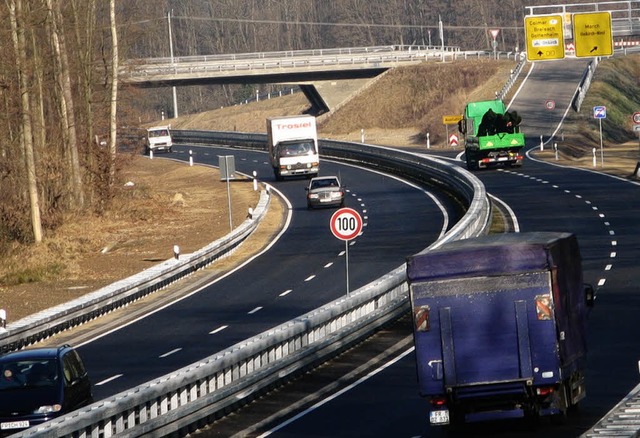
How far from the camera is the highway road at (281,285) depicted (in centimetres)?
2958

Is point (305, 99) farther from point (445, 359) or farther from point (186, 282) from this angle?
point (445, 359)

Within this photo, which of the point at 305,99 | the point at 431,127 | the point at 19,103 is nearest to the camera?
the point at 19,103

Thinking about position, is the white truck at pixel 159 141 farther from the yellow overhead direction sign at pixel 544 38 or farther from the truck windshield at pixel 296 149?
the yellow overhead direction sign at pixel 544 38

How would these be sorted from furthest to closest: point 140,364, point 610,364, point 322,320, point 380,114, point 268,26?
point 268,26 < point 380,114 < point 140,364 < point 322,320 < point 610,364

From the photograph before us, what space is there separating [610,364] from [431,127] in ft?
277

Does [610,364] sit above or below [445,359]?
below

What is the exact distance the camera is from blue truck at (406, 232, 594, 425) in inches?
689

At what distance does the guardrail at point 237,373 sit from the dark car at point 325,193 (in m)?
22.0

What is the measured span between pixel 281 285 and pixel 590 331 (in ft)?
47.1

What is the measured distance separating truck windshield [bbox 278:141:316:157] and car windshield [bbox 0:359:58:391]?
51.4m

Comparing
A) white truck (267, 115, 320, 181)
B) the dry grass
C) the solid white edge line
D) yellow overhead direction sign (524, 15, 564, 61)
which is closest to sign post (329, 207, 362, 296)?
the solid white edge line

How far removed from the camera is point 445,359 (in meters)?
17.6

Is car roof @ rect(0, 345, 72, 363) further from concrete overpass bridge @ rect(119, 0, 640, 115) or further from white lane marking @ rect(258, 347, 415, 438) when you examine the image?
concrete overpass bridge @ rect(119, 0, 640, 115)

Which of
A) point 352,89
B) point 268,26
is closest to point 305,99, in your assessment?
point 352,89
